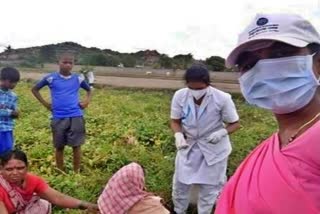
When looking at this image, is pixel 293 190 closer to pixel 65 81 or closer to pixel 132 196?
pixel 132 196

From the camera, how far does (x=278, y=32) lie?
159 cm

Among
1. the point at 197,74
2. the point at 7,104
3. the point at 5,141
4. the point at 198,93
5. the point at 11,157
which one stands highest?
the point at 197,74

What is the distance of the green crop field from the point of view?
220 inches

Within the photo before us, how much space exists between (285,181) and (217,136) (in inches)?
121

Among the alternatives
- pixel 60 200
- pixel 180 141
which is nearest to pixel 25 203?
pixel 60 200

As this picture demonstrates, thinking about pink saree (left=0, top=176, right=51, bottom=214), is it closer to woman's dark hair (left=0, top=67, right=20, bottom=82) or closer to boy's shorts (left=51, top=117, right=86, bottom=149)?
woman's dark hair (left=0, top=67, right=20, bottom=82)

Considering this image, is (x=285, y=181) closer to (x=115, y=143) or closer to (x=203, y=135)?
(x=203, y=135)

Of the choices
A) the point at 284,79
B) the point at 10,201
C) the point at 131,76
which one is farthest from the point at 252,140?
the point at 131,76

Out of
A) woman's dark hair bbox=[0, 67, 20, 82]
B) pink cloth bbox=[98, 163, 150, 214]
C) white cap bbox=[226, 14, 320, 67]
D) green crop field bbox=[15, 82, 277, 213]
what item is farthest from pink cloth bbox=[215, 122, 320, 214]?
woman's dark hair bbox=[0, 67, 20, 82]

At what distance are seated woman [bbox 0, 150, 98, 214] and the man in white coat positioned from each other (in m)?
1.05

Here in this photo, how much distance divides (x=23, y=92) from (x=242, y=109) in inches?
220

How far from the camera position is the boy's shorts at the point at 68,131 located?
5852 mm

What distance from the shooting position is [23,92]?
46.4 ft

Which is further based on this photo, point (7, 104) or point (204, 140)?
point (7, 104)
